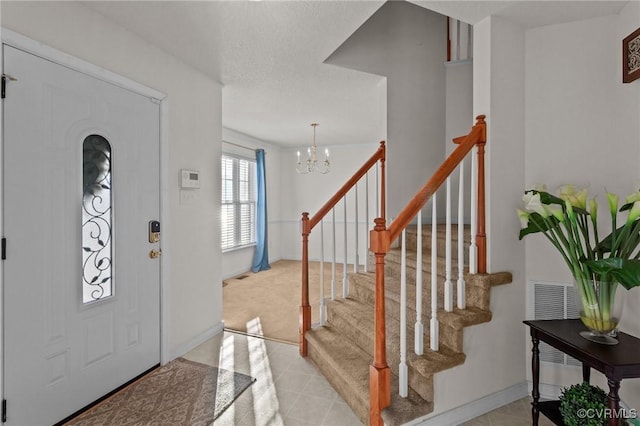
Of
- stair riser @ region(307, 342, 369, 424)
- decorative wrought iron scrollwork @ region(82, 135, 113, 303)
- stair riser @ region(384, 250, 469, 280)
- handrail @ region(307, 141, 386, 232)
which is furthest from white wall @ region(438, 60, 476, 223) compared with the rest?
decorative wrought iron scrollwork @ region(82, 135, 113, 303)

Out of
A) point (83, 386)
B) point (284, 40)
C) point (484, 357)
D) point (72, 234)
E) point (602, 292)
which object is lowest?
point (83, 386)

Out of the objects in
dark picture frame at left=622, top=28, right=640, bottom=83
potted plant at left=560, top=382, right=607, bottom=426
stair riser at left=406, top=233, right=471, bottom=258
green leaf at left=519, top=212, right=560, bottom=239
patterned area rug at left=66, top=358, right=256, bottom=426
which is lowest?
patterned area rug at left=66, top=358, right=256, bottom=426

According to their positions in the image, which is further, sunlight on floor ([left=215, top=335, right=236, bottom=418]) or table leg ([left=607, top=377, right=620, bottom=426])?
sunlight on floor ([left=215, top=335, right=236, bottom=418])

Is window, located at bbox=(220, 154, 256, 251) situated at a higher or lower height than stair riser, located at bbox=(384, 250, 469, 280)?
higher

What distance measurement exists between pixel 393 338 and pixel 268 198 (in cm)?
488

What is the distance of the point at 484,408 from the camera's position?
1.89m

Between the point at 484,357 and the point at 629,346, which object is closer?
the point at 629,346

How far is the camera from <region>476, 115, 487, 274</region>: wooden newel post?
77.2 inches

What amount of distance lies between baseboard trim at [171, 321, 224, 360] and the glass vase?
2.76m

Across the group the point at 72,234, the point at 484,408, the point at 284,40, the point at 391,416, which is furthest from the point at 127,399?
the point at 284,40

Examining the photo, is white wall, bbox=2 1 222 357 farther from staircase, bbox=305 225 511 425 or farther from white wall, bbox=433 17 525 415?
white wall, bbox=433 17 525 415

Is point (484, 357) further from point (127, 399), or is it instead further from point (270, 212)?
point (270, 212)

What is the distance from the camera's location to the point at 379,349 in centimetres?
167

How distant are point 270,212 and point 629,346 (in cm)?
579
